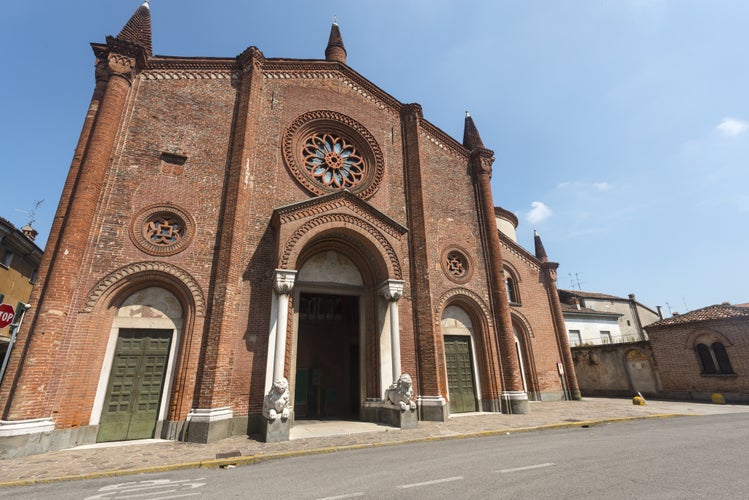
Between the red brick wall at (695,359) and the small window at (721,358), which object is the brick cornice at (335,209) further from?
the small window at (721,358)

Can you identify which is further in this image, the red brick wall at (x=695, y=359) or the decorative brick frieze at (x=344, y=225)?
the red brick wall at (x=695, y=359)

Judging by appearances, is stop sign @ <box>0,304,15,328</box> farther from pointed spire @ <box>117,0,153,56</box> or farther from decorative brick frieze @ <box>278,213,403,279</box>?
pointed spire @ <box>117,0,153,56</box>

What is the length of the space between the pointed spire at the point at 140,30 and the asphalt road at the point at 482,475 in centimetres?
1425

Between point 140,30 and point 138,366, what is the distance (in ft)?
41.4

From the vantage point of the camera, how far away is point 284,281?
34.9ft

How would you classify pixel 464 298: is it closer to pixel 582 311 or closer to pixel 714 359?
pixel 714 359

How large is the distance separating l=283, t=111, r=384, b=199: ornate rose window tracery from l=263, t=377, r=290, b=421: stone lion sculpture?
7.33 metres

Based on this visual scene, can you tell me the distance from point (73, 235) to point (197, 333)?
434 centimetres

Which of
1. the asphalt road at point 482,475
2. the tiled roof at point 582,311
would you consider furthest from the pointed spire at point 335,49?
the tiled roof at point 582,311

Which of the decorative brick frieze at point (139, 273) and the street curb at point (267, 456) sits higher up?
the decorative brick frieze at point (139, 273)


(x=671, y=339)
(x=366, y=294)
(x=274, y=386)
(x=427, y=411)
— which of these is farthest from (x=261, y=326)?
(x=671, y=339)

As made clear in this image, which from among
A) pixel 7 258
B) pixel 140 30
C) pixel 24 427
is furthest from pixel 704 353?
pixel 7 258

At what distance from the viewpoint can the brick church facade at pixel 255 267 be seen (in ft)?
30.9

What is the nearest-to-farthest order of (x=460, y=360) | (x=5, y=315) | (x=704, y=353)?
(x=5, y=315), (x=460, y=360), (x=704, y=353)
